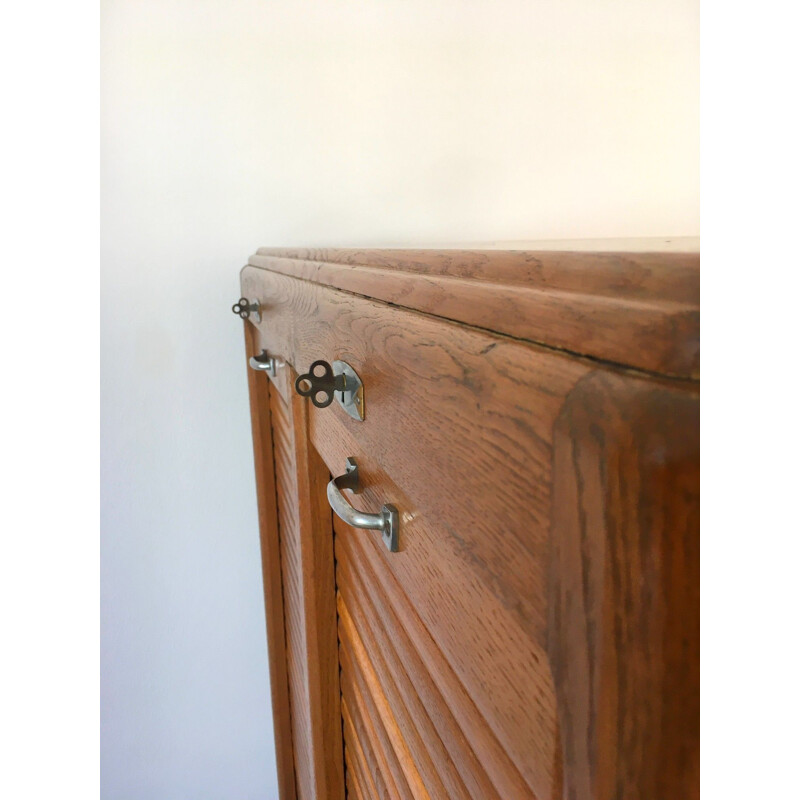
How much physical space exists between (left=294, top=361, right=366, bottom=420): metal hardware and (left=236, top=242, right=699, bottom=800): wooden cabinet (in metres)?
0.01

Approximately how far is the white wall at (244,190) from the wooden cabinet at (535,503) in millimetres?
789

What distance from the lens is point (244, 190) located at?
3.91 ft

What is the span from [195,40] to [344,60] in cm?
25

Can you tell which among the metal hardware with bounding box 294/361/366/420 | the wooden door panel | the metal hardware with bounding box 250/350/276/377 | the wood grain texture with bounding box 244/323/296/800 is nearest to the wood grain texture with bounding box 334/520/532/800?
the wooden door panel

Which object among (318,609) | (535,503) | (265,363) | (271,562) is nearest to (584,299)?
(535,503)

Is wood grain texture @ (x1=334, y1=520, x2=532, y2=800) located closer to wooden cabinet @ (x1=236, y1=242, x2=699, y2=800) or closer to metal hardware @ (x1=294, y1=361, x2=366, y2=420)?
wooden cabinet @ (x1=236, y1=242, x2=699, y2=800)

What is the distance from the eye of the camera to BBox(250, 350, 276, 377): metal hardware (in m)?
0.89

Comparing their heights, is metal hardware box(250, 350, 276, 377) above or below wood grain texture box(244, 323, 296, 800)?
above

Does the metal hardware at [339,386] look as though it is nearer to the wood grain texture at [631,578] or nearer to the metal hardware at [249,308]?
the wood grain texture at [631,578]

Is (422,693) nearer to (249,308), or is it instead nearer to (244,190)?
(249,308)

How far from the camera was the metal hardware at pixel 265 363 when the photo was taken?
35.1 inches

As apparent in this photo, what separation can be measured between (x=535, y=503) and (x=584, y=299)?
7cm

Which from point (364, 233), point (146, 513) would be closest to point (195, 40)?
point (364, 233)
